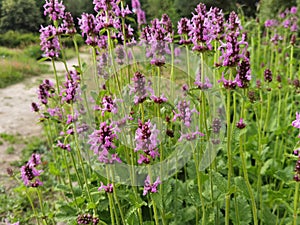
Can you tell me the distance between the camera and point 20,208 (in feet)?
12.3

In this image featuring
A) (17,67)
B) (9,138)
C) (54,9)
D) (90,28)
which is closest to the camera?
(90,28)

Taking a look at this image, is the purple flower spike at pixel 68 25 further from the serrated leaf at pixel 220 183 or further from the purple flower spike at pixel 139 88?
the serrated leaf at pixel 220 183

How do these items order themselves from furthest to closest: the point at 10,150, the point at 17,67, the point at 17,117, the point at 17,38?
the point at 17,67 → the point at 17,117 → the point at 17,38 → the point at 10,150

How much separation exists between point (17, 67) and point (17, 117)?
3.33m

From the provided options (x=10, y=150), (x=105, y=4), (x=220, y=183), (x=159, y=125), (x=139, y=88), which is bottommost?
(x=10, y=150)

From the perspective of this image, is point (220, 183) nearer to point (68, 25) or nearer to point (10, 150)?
point (68, 25)

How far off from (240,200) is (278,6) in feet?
22.0

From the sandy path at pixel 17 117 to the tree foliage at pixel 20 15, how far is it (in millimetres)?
1291

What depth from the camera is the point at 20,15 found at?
11.0 feet

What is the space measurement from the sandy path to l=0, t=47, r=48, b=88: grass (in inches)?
Answer: 10.5

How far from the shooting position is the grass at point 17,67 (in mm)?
8655

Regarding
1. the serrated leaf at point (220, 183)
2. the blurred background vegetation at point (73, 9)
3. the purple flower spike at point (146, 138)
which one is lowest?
the serrated leaf at point (220, 183)

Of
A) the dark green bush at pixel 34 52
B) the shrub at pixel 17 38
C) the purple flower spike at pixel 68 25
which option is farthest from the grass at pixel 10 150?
the dark green bush at pixel 34 52

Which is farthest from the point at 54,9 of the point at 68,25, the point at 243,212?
the point at 243,212
